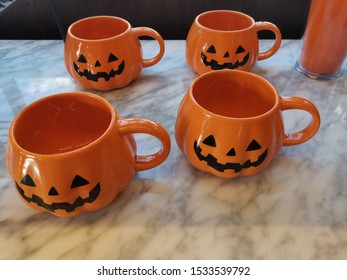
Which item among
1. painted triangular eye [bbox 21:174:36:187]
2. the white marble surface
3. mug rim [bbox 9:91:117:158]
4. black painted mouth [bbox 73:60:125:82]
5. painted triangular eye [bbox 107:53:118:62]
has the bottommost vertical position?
the white marble surface

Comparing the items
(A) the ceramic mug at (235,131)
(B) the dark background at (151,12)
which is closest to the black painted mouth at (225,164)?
(A) the ceramic mug at (235,131)

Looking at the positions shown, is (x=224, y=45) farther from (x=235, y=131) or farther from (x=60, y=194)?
(x=60, y=194)

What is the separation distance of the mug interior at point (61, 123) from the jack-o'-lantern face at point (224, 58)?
0.23m

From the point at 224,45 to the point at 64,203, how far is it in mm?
366

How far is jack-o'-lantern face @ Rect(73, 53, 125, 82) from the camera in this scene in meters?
0.52

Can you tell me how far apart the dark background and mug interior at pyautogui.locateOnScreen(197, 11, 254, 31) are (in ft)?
0.42

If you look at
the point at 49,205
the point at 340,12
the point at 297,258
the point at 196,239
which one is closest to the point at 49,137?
the point at 49,205

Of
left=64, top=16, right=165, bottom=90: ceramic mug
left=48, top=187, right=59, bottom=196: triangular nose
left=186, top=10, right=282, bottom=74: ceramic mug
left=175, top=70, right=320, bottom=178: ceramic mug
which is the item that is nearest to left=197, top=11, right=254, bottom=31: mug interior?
left=186, top=10, right=282, bottom=74: ceramic mug

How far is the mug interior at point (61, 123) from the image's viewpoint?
40cm

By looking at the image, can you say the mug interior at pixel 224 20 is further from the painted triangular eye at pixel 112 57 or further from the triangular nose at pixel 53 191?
the triangular nose at pixel 53 191

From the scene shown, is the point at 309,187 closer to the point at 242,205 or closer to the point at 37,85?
the point at 242,205

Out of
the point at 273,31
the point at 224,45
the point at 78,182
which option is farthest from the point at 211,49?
the point at 78,182

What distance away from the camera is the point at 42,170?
32 centimetres

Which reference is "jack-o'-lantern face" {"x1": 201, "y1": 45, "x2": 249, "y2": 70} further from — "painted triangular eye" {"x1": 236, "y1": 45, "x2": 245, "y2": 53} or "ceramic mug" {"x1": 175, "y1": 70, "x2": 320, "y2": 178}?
"ceramic mug" {"x1": 175, "y1": 70, "x2": 320, "y2": 178}
